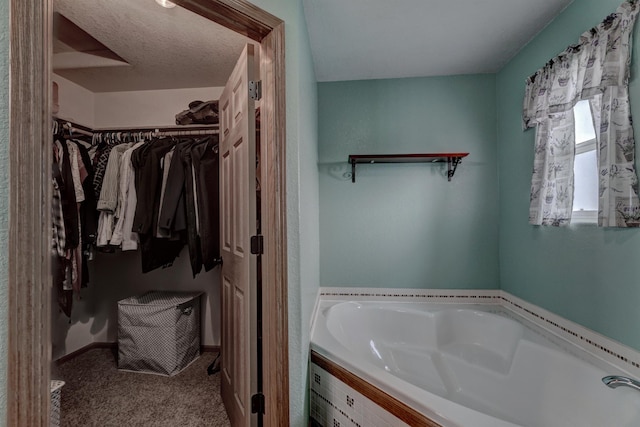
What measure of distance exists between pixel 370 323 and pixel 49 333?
1756 mm

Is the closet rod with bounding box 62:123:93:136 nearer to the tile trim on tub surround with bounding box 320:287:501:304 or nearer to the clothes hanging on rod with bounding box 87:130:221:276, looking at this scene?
the clothes hanging on rod with bounding box 87:130:221:276

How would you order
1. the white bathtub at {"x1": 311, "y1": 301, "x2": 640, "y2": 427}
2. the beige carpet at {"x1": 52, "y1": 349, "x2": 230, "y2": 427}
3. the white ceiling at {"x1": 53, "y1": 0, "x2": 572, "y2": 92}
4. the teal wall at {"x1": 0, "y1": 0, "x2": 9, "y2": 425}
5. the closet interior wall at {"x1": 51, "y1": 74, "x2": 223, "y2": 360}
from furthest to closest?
the closet interior wall at {"x1": 51, "y1": 74, "x2": 223, "y2": 360} → the beige carpet at {"x1": 52, "y1": 349, "x2": 230, "y2": 427} → the white ceiling at {"x1": 53, "y1": 0, "x2": 572, "y2": 92} → the white bathtub at {"x1": 311, "y1": 301, "x2": 640, "y2": 427} → the teal wall at {"x1": 0, "y1": 0, "x2": 9, "y2": 425}

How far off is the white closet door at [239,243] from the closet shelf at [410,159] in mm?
880

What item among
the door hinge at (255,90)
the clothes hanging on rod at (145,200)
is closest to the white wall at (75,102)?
the clothes hanging on rod at (145,200)

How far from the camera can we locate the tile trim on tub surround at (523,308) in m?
1.17

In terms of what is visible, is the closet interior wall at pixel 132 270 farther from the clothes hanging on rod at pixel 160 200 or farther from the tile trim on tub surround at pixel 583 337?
the tile trim on tub surround at pixel 583 337

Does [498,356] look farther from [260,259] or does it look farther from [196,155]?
[196,155]

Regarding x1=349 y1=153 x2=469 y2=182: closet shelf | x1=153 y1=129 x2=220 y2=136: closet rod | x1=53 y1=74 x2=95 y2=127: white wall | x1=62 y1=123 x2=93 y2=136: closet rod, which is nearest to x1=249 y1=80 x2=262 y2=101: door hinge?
x1=349 y1=153 x2=469 y2=182: closet shelf

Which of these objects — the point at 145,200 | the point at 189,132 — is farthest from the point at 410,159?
the point at 145,200

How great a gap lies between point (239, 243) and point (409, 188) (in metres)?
1.35

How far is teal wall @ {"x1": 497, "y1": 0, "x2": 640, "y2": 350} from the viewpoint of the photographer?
115 centimetres

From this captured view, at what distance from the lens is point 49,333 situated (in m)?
0.54

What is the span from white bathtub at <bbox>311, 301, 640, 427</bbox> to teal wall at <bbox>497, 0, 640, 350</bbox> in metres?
0.21

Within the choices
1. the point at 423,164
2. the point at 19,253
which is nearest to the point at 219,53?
the point at 423,164
